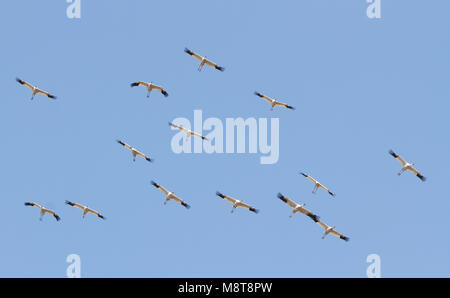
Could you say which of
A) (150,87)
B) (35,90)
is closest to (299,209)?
(150,87)

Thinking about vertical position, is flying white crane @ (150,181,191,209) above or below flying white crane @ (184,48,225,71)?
below

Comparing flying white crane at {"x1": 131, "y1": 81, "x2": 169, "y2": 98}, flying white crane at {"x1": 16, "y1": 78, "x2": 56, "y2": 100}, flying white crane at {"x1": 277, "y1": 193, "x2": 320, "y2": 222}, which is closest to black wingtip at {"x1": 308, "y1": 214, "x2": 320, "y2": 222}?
flying white crane at {"x1": 277, "y1": 193, "x2": 320, "y2": 222}

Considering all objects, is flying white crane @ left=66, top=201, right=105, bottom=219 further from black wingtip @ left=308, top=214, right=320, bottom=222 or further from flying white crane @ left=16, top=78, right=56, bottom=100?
black wingtip @ left=308, top=214, right=320, bottom=222

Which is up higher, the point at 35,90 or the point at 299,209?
the point at 35,90

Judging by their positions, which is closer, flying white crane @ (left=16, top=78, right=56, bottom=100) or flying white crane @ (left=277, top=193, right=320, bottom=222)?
flying white crane @ (left=277, top=193, right=320, bottom=222)

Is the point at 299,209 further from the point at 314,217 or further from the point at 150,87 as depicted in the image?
the point at 150,87

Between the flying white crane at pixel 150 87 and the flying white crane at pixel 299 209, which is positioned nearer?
the flying white crane at pixel 299 209

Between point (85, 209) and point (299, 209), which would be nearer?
point (299, 209)

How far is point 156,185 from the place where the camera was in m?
94.9

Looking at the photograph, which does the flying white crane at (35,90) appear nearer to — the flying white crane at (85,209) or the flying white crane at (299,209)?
the flying white crane at (85,209)

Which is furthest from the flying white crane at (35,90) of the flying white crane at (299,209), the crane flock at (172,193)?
the flying white crane at (299,209)

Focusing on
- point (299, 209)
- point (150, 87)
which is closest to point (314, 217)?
point (299, 209)
